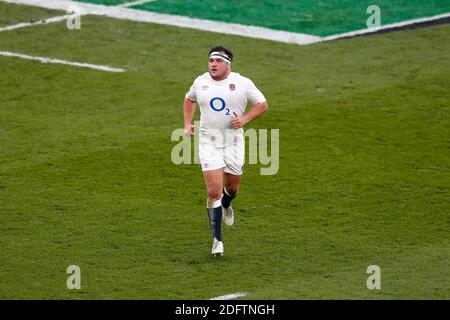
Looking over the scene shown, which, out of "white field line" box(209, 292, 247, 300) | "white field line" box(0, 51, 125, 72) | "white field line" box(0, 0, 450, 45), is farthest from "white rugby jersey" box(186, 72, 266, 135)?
"white field line" box(0, 0, 450, 45)

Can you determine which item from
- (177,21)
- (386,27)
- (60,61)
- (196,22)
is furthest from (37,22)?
(386,27)

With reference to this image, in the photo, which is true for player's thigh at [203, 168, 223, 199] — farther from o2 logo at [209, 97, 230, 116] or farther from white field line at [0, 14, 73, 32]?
white field line at [0, 14, 73, 32]

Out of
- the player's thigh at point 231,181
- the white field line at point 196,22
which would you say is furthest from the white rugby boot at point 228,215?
the white field line at point 196,22

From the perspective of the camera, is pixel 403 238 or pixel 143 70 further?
pixel 143 70

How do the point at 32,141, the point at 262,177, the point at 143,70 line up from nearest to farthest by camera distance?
the point at 262,177 → the point at 32,141 → the point at 143,70

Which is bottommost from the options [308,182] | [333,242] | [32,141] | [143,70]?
[333,242]

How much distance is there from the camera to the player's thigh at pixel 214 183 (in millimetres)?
12266

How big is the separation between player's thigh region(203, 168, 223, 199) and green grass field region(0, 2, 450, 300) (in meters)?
0.70

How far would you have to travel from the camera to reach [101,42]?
2036 centimetres

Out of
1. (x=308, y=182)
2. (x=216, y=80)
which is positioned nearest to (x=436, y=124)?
(x=308, y=182)

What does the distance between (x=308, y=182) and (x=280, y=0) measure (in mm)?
8801

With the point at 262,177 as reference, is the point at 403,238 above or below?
below

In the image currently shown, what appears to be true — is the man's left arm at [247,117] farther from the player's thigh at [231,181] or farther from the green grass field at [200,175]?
the green grass field at [200,175]
